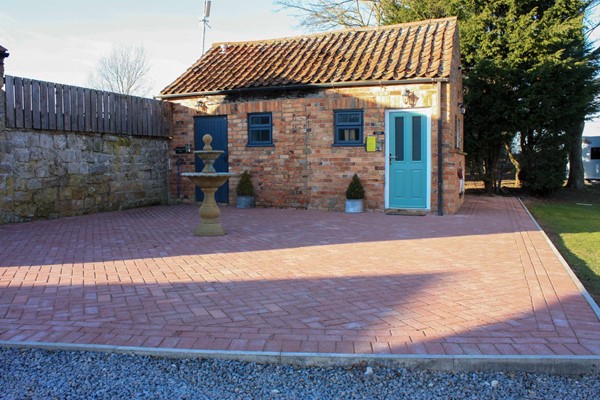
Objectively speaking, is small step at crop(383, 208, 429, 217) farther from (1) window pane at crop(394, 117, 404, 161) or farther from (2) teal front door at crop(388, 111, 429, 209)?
(1) window pane at crop(394, 117, 404, 161)

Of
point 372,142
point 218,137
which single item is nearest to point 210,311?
point 372,142

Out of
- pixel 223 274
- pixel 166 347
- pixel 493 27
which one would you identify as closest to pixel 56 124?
pixel 223 274

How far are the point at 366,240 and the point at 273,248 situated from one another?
5.05 feet

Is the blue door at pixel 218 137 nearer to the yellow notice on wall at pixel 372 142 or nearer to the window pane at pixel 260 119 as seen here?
the window pane at pixel 260 119

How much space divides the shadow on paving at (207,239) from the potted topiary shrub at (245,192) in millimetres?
595

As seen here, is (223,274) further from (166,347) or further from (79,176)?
(79,176)

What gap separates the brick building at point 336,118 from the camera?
35.8 ft

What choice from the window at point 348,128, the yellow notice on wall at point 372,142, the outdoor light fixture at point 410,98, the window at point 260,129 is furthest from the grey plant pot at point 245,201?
the outdoor light fixture at point 410,98

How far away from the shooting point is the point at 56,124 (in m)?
9.91

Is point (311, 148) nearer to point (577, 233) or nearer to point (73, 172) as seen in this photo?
point (73, 172)

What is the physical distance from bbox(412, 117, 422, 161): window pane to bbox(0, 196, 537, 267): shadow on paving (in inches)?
57.8

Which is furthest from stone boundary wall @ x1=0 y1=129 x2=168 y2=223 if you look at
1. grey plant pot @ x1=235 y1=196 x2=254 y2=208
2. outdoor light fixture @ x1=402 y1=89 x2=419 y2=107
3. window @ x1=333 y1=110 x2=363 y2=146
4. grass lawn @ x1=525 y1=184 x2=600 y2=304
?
grass lawn @ x1=525 y1=184 x2=600 y2=304

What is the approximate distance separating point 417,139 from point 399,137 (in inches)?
15.8

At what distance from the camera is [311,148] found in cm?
1188
